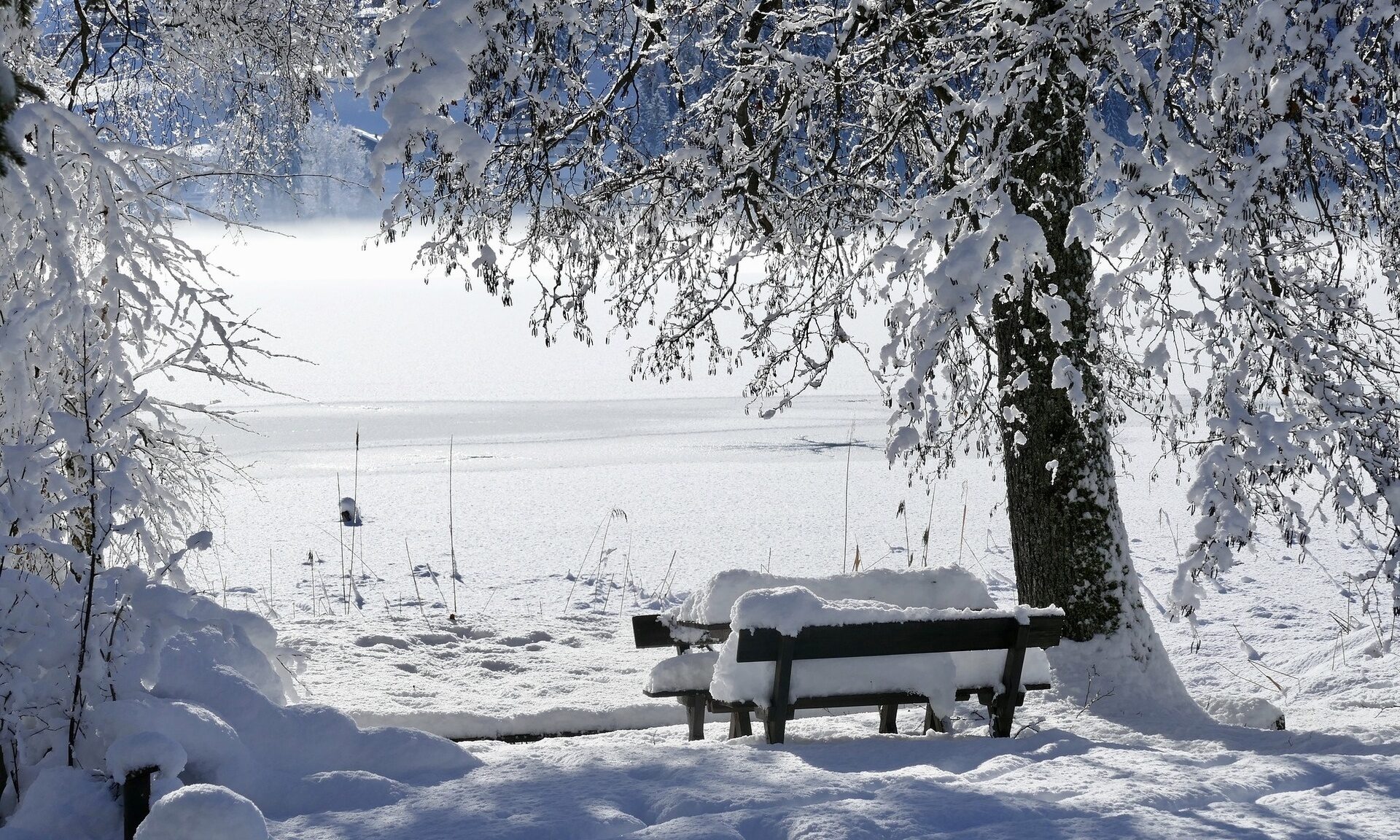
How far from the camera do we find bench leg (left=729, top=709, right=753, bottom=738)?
17.1ft

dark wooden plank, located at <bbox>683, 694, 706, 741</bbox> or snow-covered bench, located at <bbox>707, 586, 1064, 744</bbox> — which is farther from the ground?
snow-covered bench, located at <bbox>707, 586, 1064, 744</bbox>

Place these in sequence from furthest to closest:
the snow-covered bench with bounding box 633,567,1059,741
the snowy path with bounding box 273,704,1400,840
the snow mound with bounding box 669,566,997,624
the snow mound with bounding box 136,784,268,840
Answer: the snow mound with bounding box 669,566,997,624 < the snow-covered bench with bounding box 633,567,1059,741 < the snowy path with bounding box 273,704,1400,840 < the snow mound with bounding box 136,784,268,840

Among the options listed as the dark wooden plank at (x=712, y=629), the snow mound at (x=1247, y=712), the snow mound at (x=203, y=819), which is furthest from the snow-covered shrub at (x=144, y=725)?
the snow mound at (x=1247, y=712)

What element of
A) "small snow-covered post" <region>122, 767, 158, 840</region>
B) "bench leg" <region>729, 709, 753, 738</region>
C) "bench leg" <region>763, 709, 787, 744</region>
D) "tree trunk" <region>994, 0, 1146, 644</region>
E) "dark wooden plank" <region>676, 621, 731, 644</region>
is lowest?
"bench leg" <region>729, 709, 753, 738</region>

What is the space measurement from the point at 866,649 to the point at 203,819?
8.60ft

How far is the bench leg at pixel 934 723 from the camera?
525cm

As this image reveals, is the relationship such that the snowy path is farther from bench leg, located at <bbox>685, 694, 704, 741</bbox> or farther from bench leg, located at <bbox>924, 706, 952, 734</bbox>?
bench leg, located at <bbox>924, 706, 952, 734</bbox>

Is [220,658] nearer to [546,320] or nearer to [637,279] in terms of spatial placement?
[546,320]

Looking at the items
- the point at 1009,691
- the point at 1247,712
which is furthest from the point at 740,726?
the point at 1247,712

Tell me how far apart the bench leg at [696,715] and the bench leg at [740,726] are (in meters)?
0.17

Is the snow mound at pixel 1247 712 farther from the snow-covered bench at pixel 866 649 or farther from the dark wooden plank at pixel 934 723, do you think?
the dark wooden plank at pixel 934 723

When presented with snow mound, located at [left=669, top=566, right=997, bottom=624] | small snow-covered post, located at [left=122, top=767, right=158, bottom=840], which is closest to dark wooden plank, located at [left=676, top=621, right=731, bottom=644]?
snow mound, located at [left=669, top=566, right=997, bottom=624]

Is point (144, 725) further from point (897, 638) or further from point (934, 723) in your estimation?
point (934, 723)

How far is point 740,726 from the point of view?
527 centimetres
